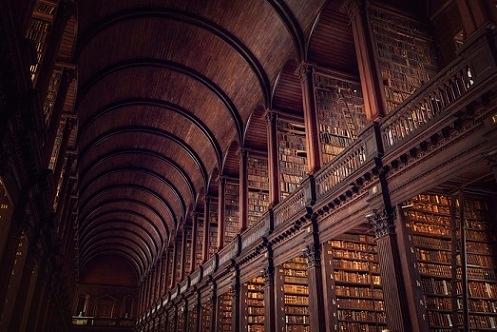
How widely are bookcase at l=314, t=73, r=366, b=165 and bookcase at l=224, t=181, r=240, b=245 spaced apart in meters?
6.15

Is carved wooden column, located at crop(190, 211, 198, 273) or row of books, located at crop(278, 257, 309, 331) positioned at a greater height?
carved wooden column, located at crop(190, 211, 198, 273)

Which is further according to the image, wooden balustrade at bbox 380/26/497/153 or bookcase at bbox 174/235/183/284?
bookcase at bbox 174/235/183/284

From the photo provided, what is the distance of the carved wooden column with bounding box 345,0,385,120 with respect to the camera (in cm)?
689

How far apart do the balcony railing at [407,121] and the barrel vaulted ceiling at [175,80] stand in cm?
339

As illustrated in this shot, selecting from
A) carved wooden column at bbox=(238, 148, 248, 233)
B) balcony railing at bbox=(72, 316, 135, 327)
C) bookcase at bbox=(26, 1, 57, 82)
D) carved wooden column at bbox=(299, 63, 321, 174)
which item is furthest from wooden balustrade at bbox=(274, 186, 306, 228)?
balcony railing at bbox=(72, 316, 135, 327)

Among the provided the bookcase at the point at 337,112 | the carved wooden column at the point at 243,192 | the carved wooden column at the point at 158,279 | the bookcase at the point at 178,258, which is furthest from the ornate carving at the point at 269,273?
the carved wooden column at the point at 158,279

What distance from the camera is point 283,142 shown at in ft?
36.9

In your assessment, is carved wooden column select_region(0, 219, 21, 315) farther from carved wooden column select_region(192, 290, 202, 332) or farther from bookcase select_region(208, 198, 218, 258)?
bookcase select_region(208, 198, 218, 258)

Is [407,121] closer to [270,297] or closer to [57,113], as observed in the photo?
[270,297]

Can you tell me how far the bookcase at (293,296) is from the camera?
8977mm

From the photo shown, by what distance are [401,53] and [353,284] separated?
4447 mm

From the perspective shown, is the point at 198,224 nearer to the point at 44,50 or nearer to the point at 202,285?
the point at 202,285

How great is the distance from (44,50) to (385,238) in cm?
610

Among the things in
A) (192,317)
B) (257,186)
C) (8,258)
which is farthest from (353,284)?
(192,317)
